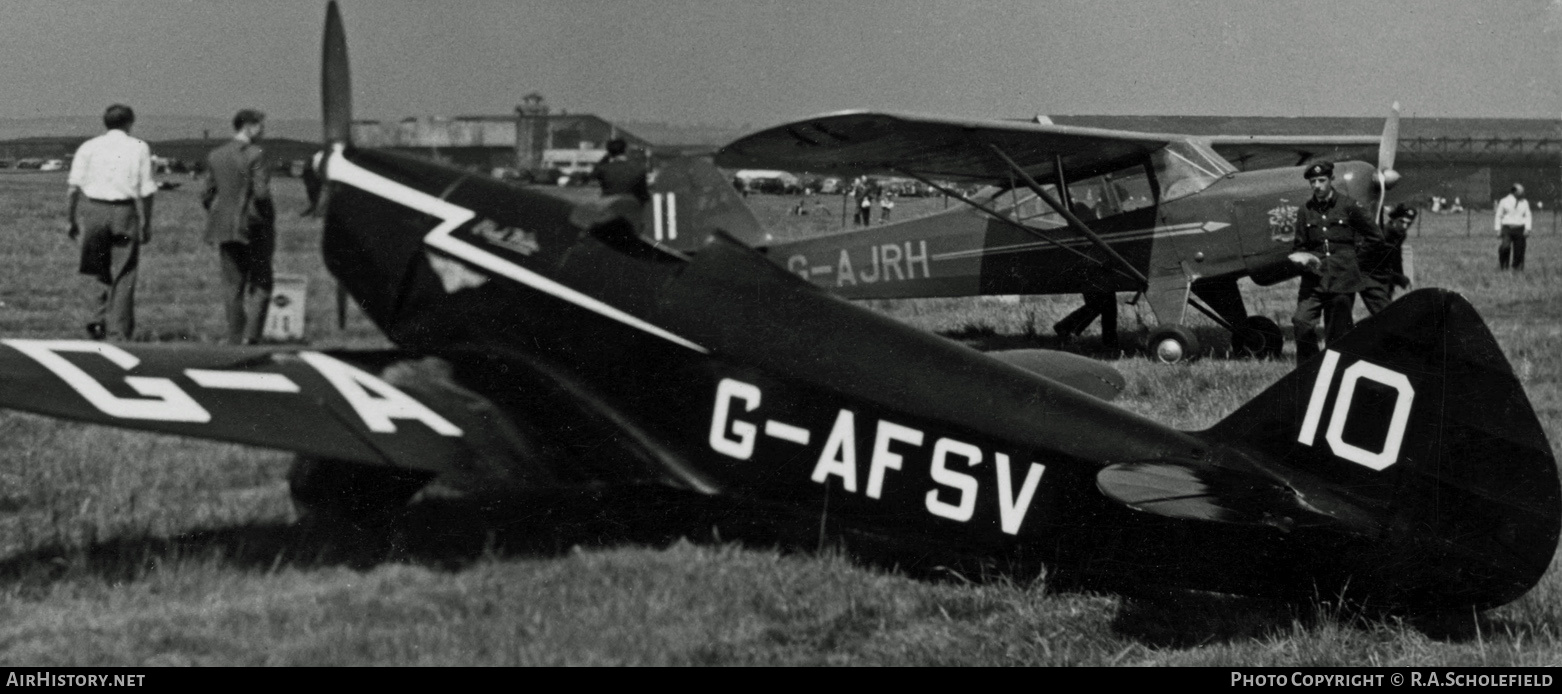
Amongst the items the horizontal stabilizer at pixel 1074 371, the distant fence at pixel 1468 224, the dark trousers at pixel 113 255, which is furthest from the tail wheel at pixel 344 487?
the distant fence at pixel 1468 224

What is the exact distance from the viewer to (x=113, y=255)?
4.10 meters

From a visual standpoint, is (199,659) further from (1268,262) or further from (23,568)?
(1268,262)

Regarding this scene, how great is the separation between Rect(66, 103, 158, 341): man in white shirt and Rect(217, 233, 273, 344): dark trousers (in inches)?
13.9

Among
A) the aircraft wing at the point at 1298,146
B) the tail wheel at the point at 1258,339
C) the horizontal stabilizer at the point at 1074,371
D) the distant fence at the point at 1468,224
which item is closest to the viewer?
the horizontal stabilizer at the point at 1074,371

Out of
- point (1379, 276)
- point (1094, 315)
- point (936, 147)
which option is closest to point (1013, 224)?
point (1094, 315)

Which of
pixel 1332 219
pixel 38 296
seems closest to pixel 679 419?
pixel 38 296

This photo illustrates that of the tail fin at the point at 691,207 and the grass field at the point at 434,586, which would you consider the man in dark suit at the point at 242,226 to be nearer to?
the grass field at the point at 434,586

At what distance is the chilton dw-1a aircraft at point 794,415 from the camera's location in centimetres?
334

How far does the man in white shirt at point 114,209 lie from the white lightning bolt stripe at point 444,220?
59 cm

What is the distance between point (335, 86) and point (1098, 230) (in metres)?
6.65

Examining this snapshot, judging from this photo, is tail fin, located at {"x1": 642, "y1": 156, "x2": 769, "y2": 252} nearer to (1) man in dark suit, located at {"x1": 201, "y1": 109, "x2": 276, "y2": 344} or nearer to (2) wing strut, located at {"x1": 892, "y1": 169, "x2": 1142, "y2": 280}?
(1) man in dark suit, located at {"x1": 201, "y1": 109, "x2": 276, "y2": 344}

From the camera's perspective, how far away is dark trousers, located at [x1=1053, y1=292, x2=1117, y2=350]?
9.45 metres

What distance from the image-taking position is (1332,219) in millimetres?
7973

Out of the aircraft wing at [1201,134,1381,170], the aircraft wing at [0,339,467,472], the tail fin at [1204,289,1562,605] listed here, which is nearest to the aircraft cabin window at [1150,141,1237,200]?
the aircraft wing at [1201,134,1381,170]
